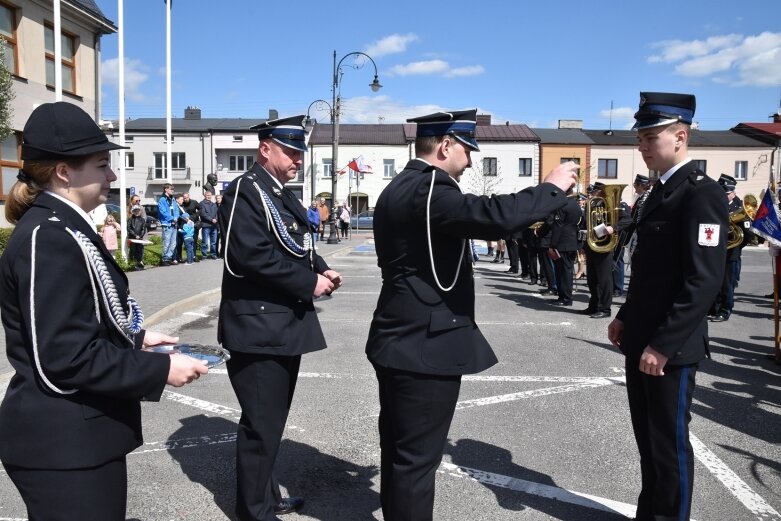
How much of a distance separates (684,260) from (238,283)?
2.18m

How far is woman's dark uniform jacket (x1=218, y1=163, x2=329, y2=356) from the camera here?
10.7ft

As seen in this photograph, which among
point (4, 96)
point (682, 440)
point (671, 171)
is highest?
point (4, 96)

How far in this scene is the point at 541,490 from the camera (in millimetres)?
3836

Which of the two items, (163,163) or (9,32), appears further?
(163,163)

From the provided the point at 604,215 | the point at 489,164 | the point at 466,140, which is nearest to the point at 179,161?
the point at 489,164

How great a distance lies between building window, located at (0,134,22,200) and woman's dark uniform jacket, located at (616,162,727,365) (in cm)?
1953

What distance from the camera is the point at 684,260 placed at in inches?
113

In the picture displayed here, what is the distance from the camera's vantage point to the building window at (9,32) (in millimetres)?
17969

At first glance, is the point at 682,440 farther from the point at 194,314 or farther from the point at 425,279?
the point at 194,314

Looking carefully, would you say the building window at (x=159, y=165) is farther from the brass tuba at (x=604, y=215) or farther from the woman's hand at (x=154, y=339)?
the woman's hand at (x=154, y=339)

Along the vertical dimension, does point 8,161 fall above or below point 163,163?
below

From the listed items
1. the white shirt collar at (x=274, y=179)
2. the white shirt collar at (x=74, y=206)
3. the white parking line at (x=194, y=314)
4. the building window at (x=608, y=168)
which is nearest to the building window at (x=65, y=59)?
the white parking line at (x=194, y=314)

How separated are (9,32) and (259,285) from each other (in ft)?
63.1

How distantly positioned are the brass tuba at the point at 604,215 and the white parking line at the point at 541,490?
6991mm
